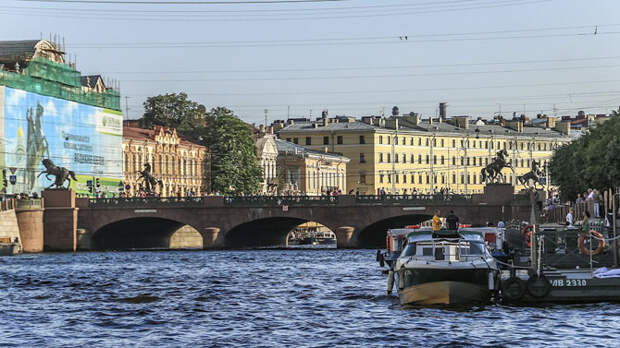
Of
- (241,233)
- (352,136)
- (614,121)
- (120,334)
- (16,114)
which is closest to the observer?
(120,334)

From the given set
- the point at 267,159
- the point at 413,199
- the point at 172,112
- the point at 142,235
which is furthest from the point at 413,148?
the point at 413,199

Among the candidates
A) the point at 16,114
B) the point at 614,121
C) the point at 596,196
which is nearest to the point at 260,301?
the point at 596,196

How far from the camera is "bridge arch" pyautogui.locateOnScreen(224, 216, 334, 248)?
102 metres

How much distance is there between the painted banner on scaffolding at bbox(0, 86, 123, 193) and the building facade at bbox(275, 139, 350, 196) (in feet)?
124

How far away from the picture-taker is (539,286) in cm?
3672

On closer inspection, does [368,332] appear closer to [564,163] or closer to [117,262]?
[117,262]

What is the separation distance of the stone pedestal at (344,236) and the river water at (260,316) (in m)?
39.5

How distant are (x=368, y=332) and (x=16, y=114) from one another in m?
68.4

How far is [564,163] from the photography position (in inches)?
3620

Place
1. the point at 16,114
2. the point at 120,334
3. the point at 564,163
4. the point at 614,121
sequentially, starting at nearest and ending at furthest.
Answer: the point at 120,334 < the point at 614,121 < the point at 564,163 < the point at 16,114

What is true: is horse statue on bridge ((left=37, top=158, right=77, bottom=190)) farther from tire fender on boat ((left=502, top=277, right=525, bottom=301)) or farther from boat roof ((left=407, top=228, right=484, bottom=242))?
tire fender on boat ((left=502, top=277, right=525, bottom=301))

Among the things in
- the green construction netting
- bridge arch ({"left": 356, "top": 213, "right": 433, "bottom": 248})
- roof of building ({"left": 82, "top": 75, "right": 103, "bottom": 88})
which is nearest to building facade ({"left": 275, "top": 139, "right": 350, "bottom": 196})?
roof of building ({"left": 82, "top": 75, "right": 103, "bottom": 88})

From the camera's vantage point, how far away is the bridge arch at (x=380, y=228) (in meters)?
98.8

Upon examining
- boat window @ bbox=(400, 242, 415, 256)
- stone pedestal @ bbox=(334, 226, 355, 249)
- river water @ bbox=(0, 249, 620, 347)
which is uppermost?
stone pedestal @ bbox=(334, 226, 355, 249)
